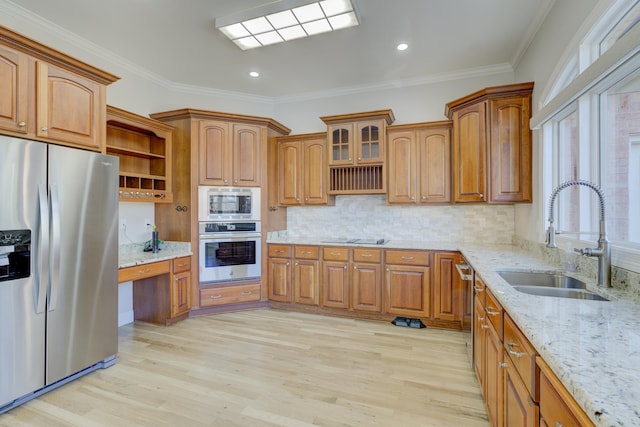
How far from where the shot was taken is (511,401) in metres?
1.34

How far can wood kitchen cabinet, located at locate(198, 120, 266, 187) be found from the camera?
3793 millimetres

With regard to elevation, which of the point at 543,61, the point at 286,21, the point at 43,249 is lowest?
the point at 43,249

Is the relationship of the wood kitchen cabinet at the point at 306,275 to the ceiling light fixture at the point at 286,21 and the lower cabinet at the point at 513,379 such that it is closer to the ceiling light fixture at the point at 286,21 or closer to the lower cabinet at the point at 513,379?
the lower cabinet at the point at 513,379

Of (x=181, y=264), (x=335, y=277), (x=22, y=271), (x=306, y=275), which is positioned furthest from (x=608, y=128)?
(x=181, y=264)

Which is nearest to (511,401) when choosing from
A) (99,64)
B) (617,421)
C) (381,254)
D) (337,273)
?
(617,421)

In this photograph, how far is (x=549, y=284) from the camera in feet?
6.71

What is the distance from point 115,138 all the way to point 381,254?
323 centimetres

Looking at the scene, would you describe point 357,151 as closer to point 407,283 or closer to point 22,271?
point 407,283

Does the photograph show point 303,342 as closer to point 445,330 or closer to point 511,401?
point 445,330

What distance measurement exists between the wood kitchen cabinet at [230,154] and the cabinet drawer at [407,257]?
6.25 ft

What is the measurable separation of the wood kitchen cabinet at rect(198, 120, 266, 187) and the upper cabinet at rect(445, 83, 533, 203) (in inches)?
99.6

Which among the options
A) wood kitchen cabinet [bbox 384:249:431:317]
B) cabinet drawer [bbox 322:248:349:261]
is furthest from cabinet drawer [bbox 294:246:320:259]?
wood kitchen cabinet [bbox 384:249:431:317]

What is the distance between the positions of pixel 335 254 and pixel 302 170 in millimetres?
1253

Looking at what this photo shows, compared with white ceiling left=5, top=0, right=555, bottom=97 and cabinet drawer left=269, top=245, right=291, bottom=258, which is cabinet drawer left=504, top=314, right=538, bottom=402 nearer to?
white ceiling left=5, top=0, right=555, bottom=97
